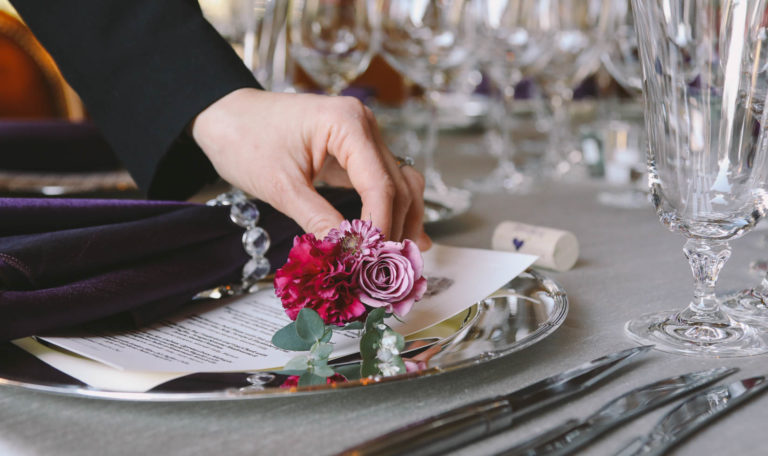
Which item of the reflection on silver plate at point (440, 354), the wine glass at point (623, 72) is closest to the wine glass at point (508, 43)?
the wine glass at point (623, 72)

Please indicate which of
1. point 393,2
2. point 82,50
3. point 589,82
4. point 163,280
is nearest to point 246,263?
point 163,280

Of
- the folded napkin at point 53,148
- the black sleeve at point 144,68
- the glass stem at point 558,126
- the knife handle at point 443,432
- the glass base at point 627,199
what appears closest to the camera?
the knife handle at point 443,432

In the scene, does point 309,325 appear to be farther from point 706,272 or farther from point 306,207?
point 706,272

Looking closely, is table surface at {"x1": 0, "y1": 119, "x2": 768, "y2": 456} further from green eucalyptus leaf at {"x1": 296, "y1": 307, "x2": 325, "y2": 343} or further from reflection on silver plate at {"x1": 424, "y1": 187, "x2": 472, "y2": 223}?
reflection on silver plate at {"x1": 424, "y1": 187, "x2": 472, "y2": 223}

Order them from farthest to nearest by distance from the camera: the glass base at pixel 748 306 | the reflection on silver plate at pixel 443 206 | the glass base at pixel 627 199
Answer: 1. the glass base at pixel 627 199
2. the reflection on silver plate at pixel 443 206
3. the glass base at pixel 748 306

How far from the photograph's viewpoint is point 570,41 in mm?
1353

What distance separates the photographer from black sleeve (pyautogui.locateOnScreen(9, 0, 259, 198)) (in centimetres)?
68

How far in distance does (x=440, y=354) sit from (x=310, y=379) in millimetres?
81

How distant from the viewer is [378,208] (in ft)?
1.86

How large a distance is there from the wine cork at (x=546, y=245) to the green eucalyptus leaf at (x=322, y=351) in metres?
0.33

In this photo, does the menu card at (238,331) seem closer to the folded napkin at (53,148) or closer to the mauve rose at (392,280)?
the mauve rose at (392,280)

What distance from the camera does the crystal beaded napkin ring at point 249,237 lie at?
60 centimetres

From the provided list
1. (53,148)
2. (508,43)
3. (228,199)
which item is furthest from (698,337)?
(53,148)

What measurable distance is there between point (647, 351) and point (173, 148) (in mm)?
484
